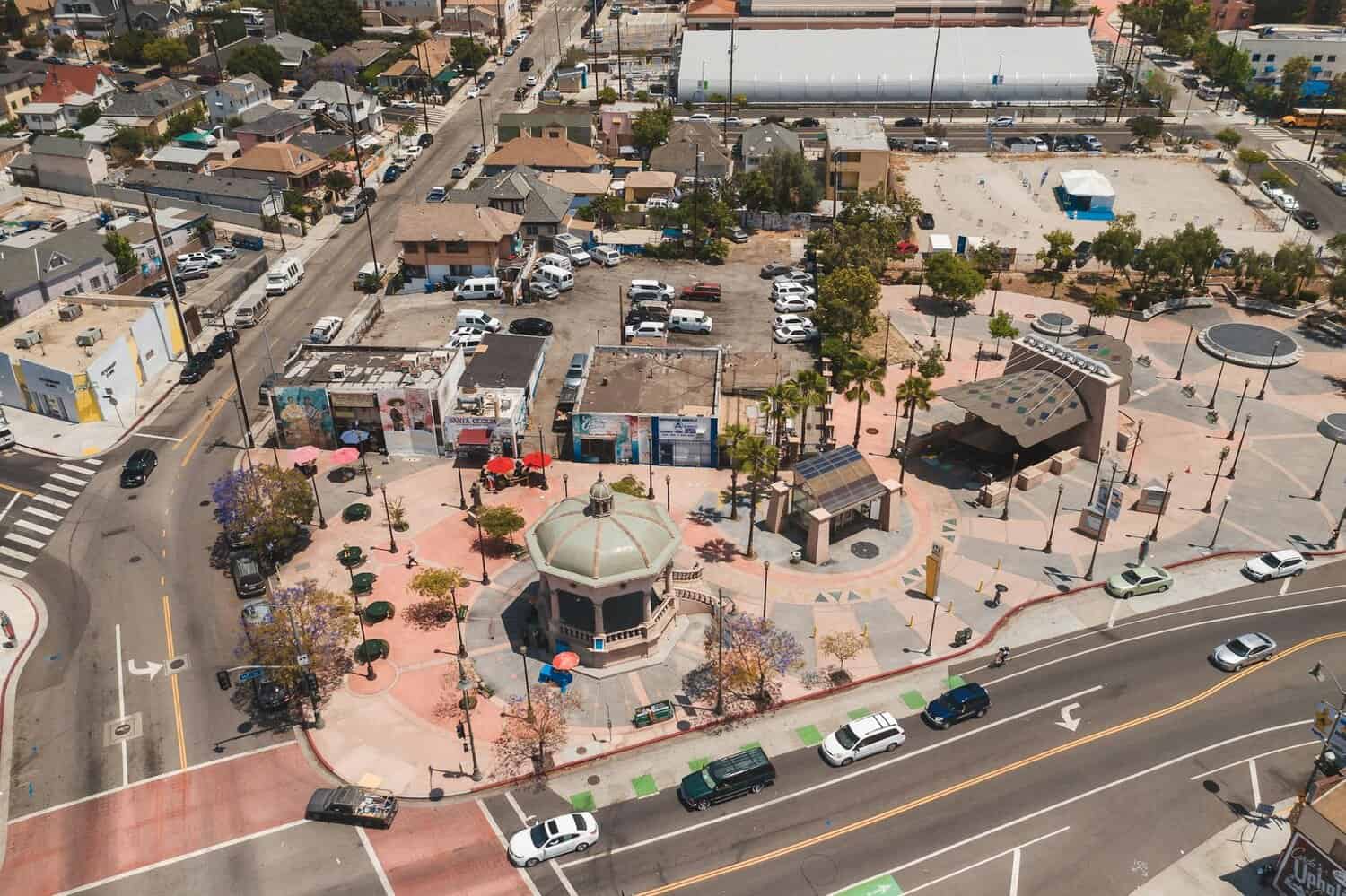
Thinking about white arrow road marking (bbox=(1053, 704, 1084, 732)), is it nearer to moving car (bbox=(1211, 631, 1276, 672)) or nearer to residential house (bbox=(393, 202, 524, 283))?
moving car (bbox=(1211, 631, 1276, 672))

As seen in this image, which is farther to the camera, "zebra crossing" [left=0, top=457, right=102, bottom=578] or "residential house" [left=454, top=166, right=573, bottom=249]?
"residential house" [left=454, top=166, right=573, bottom=249]

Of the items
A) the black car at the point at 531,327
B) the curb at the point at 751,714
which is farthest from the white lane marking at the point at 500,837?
the black car at the point at 531,327

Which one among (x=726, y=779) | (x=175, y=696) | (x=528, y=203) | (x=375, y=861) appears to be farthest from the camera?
(x=528, y=203)

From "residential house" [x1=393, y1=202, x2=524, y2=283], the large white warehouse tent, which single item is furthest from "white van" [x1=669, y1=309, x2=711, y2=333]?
the large white warehouse tent

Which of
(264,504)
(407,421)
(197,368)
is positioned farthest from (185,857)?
(197,368)

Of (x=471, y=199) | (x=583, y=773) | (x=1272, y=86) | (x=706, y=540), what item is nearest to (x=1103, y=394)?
(x=706, y=540)

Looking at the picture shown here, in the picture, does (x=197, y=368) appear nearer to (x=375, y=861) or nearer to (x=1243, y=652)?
(x=375, y=861)

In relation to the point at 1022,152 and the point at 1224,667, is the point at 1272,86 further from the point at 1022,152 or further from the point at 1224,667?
the point at 1224,667
